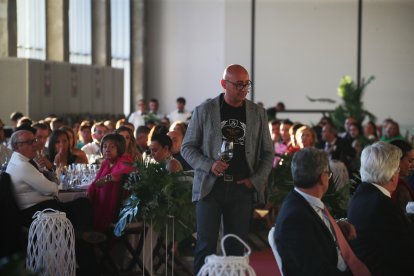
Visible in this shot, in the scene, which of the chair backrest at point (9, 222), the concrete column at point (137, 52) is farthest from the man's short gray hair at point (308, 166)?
the concrete column at point (137, 52)

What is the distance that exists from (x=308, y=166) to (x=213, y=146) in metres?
1.54

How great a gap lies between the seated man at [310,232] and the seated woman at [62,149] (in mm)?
5435

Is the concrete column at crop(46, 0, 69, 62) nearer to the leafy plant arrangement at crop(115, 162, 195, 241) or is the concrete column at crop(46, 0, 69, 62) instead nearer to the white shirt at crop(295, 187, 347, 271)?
the leafy plant arrangement at crop(115, 162, 195, 241)

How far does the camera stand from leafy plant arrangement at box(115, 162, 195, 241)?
689 centimetres

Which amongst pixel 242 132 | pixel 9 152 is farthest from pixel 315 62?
pixel 242 132

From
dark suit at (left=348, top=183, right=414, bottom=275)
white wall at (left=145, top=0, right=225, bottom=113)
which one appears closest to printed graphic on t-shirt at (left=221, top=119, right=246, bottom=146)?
dark suit at (left=348, top=183, right=414, bottom=275)

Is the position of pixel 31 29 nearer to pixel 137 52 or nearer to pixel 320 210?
pixel 137 52

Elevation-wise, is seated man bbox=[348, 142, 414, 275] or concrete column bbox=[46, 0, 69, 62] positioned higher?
concrete column bbox=[46, 0, 69, 62]

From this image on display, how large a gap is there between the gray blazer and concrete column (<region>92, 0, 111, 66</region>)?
737 inches

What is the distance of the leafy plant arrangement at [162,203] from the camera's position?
22.6 ft

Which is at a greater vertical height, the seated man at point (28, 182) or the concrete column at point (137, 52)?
the concrete column at point (137, 52)

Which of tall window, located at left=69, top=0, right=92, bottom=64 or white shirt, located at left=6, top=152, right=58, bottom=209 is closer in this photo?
white shirt, located at left=6, top=152, right=58, bottom=209

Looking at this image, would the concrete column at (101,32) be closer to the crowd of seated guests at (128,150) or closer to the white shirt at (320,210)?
the crowd of seated guests at (128,150)

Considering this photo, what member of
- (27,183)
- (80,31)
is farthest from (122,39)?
(27,183)
